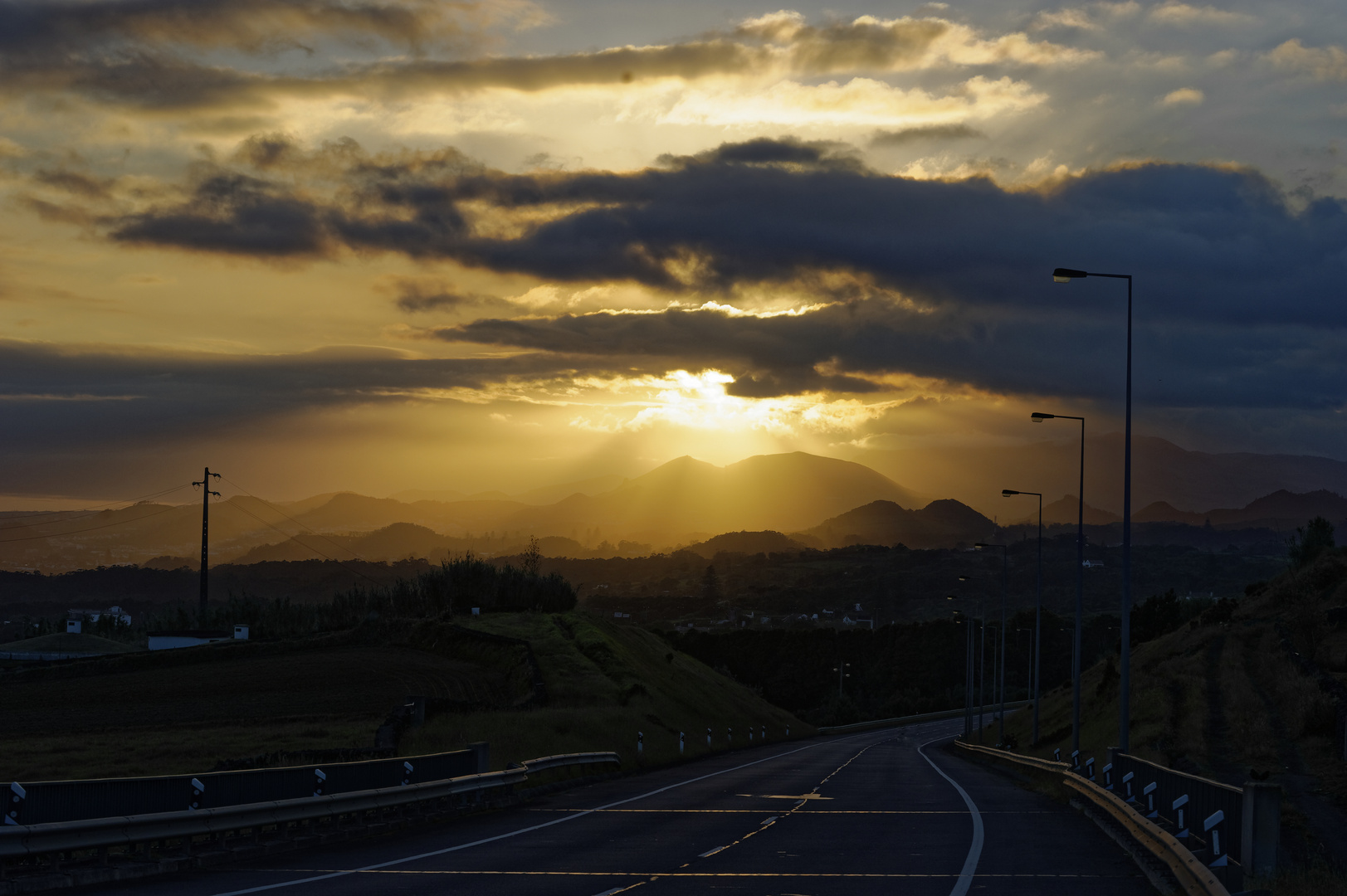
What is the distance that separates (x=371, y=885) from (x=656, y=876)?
3.54 meters

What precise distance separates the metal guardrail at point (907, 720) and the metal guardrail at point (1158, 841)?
3803 inches

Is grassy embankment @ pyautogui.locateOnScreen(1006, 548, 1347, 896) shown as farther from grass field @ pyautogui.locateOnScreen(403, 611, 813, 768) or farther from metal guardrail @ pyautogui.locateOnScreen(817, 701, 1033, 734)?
metal guardrail @ pyautogui.locateOnScreen(817, 701, 1033, 734)

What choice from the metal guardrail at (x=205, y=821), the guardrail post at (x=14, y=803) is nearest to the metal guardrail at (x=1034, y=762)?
the metal guardrail at (x=205, y=821)

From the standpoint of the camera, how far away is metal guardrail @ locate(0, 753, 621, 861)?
47.9 ft

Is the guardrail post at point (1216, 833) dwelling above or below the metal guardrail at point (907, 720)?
above

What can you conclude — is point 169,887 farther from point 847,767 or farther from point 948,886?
point 847,767

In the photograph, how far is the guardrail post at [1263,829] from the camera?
13.9 m

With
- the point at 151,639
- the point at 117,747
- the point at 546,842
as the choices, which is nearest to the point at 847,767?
the point at 117,747

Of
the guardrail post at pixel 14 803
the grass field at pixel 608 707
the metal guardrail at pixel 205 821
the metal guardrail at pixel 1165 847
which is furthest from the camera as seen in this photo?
the grass field at pixel 608 707

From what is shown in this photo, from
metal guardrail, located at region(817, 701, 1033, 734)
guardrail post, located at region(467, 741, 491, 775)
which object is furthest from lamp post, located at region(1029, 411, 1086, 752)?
metal guardrail, located at region(817, 701, 1033, 734)

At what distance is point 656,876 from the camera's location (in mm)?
16188

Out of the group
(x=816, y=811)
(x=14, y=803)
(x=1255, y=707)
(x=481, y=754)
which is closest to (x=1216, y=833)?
(x=816, y=811)

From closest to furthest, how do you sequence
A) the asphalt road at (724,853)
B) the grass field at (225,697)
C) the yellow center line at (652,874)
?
the asphalt road at (724,853)
the yellow center line at (652,874)
the grass field at (225,697)

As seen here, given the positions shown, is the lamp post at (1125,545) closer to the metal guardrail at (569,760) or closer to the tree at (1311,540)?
the metal guardrail at (569,760)
